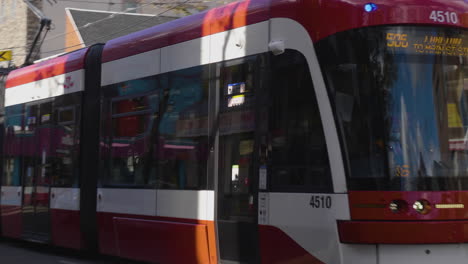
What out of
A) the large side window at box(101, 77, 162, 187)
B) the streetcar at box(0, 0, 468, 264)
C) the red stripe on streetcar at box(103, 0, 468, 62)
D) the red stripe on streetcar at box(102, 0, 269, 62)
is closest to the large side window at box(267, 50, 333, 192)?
the streetcar at box(0, 0, 468, 264)

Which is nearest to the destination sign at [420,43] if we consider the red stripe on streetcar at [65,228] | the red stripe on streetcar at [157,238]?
the red stripe on streetcar at [157,238]

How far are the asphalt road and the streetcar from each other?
54.5 inches

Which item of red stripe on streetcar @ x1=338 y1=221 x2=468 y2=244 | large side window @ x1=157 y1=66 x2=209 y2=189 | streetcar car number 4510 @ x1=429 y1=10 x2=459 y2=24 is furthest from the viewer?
large side window @ x1=157 y1=66 x2=209 y2=189

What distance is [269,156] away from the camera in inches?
297

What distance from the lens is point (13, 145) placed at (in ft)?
44.9

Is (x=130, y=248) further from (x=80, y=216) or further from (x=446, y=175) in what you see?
(x=446, y=175)

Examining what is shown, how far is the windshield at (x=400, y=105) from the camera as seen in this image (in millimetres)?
6805

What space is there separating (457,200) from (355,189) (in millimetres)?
993

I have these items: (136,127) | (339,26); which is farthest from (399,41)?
(136,127)

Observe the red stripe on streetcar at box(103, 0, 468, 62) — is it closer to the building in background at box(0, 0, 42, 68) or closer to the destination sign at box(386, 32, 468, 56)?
the destination sign at box(386, 32, 468, 56)

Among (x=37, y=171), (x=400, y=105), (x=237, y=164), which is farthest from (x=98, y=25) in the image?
(x=400, y=105)

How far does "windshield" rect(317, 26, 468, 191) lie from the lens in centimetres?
680

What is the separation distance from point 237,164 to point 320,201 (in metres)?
1.37

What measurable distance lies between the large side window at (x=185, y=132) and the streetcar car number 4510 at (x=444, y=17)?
2.80 m
